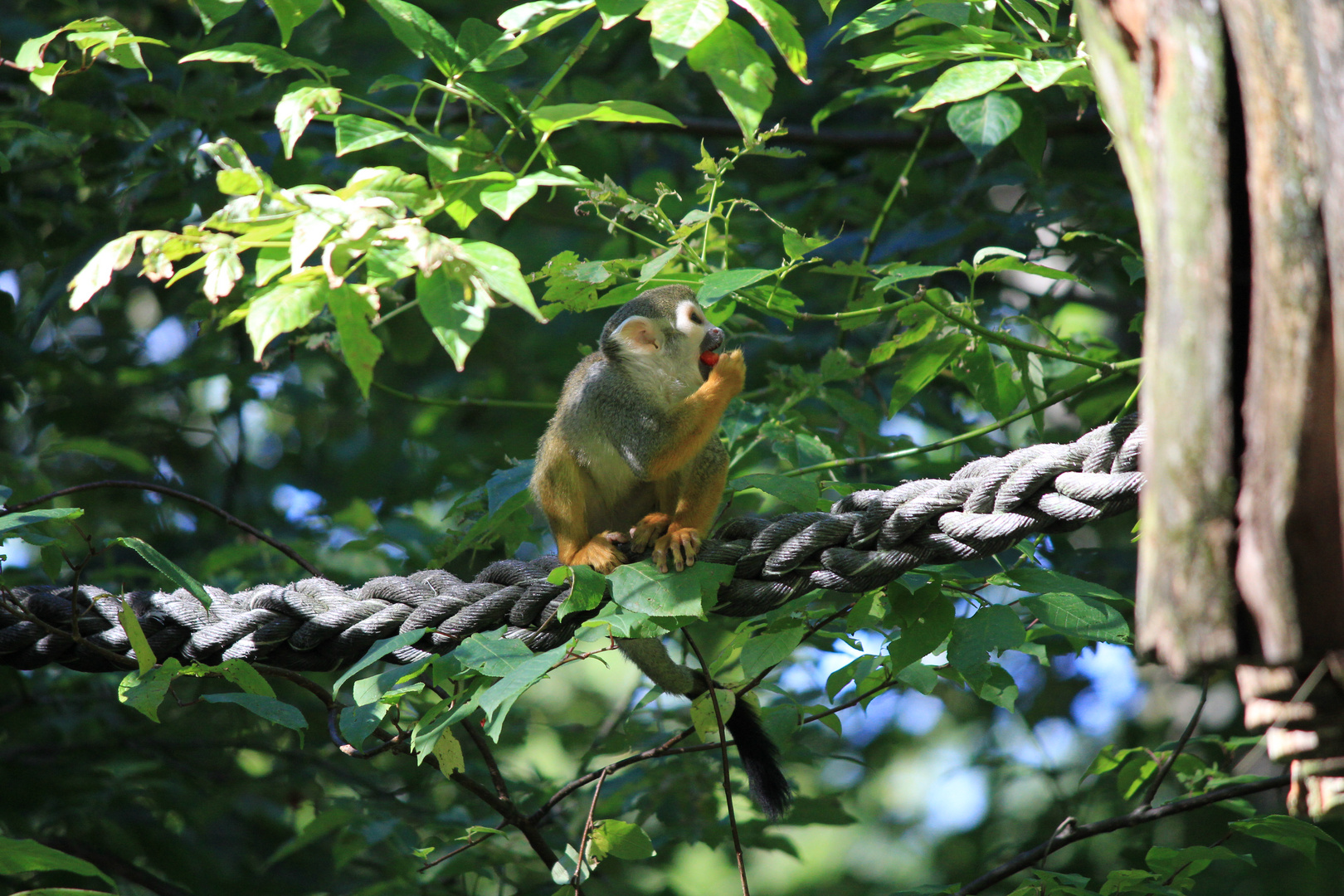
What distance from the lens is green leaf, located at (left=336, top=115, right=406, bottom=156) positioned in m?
1.81

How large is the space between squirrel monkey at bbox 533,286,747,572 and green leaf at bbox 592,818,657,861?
2.44ft

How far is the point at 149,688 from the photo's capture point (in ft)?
7.16

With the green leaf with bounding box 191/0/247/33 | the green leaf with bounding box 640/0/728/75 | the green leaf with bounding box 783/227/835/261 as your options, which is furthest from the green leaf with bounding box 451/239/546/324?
the green leaf with bounding box 783/227/835/261

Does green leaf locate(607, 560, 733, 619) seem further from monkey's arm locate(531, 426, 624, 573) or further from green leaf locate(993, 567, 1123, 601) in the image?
monkey's arm locate(531, 426, 624, 573)

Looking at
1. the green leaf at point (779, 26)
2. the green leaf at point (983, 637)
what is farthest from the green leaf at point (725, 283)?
the green leaf at point (983, 637)

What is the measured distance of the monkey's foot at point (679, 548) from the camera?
255cm

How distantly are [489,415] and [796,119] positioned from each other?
2.33m

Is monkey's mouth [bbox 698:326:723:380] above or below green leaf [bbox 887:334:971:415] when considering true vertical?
below

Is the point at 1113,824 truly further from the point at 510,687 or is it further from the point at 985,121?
the point at 985,121

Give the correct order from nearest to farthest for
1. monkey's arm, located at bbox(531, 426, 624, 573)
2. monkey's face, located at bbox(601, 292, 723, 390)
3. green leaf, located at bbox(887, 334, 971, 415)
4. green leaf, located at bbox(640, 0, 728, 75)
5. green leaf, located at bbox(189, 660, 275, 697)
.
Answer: green leaf, located at bbox(640, 0, 728, 75) < green leaf, located at bbox(189, 660, 275, 697) < green leaf, located at bbox(887, 334, 971, 415) < monkey's arm, located at bbox(531, 426, 624, 573) < monkey's face, located at bbox(601, 292, 723, 390)

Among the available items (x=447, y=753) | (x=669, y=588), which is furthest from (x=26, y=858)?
(x=669, y=588)

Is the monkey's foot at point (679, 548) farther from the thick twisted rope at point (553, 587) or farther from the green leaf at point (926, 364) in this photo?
the green leaf at point (926, 364)

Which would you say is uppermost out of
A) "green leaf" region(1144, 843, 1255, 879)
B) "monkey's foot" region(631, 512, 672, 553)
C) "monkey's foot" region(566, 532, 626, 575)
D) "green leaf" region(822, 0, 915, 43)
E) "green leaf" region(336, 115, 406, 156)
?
"green leaf" region(822, 0, 915, 43)

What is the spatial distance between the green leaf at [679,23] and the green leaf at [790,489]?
1127 mm
